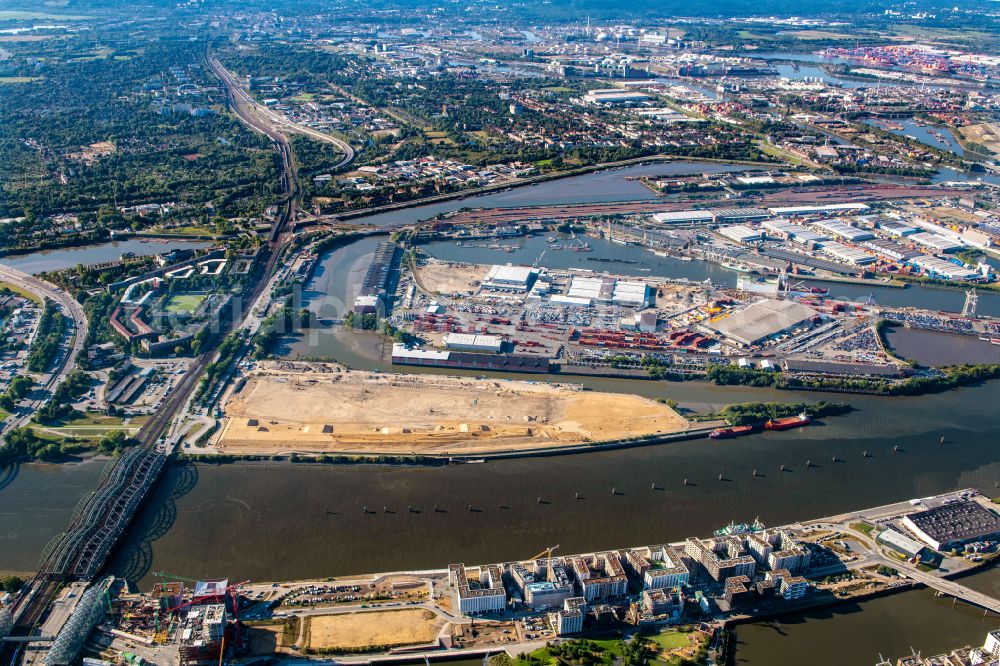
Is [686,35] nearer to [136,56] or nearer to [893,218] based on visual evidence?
[136,56]

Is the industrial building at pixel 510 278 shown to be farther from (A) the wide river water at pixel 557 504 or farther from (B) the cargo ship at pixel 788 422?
(B) the cargo ship at pixel 788 422

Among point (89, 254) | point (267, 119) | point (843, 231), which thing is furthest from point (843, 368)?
point (267, 119)

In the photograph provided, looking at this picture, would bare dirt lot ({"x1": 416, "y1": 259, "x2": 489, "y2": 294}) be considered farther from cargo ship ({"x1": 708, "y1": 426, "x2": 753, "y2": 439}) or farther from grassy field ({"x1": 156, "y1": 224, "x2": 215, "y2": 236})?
cargo ship ({"x1": 708, "y1": 426, "x2": 753, "y2": 439})

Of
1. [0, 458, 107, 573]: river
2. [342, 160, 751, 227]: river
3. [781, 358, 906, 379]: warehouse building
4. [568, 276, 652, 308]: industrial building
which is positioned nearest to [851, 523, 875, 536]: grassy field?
[781, 358, 906, 379]: warehouse building

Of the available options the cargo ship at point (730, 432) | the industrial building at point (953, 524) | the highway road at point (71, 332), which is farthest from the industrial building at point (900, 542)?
the highway road at point (71, 332)

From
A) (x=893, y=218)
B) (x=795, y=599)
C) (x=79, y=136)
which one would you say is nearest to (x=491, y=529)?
(x=795, y=599)

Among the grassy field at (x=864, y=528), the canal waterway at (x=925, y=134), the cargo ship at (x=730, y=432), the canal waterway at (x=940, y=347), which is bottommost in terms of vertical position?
the grassy field at (x=864, y=528)
